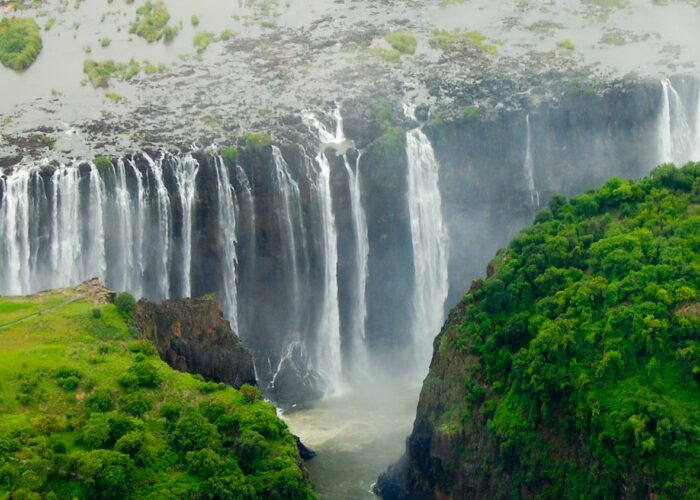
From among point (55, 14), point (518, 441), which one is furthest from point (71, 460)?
point (55, 14)

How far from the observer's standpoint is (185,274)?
69.3m

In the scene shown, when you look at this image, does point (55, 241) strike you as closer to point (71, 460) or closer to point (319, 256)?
point (319, 256)

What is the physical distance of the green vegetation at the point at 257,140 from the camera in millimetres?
70750

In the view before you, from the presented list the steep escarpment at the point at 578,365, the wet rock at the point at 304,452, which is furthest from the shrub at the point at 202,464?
the wet rock at the point at 304,452

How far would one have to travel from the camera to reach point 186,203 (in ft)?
226

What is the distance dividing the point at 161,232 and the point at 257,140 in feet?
21.6

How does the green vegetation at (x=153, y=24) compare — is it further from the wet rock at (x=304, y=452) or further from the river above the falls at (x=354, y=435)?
the wet rock at (x=304, y=452)

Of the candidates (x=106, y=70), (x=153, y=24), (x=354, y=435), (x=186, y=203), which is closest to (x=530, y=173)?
(x=186, y=203)

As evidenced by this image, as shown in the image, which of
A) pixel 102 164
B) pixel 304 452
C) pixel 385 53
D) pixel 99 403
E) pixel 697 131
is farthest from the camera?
pixel 385 53

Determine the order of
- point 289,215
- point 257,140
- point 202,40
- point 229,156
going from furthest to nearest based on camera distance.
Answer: point 202,40
point 257,140
point 289,215
point 229,156

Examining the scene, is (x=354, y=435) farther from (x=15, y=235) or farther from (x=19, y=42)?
(x=19, y=42)

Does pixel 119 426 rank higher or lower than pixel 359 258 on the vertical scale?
lower

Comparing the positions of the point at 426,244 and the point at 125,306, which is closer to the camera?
the point at 125,306

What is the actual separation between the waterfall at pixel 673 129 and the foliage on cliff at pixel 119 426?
1218 inches
